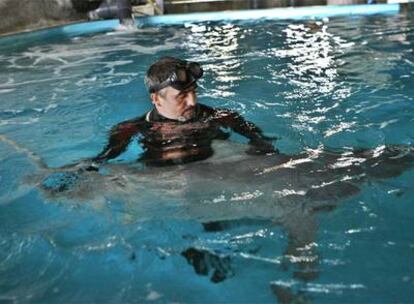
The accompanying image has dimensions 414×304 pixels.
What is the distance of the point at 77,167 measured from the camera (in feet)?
13.1

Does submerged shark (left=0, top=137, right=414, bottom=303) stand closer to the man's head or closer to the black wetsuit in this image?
the black wetsuit

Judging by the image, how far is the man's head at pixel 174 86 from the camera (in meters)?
3.95

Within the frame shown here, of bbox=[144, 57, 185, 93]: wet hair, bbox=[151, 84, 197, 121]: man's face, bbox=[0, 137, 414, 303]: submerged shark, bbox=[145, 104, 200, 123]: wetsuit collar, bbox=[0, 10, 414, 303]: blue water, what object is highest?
bbox=[144, 57, 185, 93]: wet hair

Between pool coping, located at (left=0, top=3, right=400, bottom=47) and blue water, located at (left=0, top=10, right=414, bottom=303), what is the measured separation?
4.67 m

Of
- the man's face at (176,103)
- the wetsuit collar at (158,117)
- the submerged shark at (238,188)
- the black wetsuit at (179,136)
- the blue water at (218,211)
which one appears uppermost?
Answer: the man's face at (176,103)

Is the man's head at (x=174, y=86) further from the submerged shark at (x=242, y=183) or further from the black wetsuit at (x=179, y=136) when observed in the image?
the submerged shark at (x=242, y=183)

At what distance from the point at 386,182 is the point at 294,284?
1307mm

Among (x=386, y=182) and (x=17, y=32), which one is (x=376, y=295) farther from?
(x=17, y=32)

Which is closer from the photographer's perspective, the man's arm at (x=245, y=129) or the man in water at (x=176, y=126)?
the man in water at (x=176, y=126)

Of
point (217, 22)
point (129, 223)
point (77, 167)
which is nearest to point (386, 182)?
point (129, 223)

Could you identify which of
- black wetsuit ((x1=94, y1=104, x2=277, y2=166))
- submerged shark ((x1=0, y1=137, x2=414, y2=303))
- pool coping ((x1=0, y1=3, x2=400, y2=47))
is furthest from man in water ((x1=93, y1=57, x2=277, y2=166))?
pool coping ((x1=0, y1=3, x2=400, y2=47))

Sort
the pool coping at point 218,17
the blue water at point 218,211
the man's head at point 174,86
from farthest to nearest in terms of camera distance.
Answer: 1. the pool coping at point 218,17
2. the man's head at point 174,86
3. the blue water at point 218,211

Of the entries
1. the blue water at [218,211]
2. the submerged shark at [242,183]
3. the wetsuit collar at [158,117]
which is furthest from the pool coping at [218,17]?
the submerged shark at [242,183]

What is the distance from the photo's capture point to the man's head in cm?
395
